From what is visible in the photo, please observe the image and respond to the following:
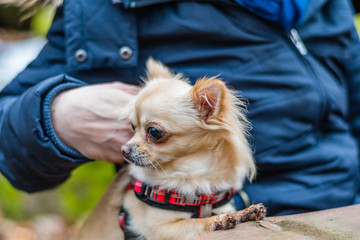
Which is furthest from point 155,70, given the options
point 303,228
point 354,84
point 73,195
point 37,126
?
point 73,195

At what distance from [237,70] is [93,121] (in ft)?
2.03

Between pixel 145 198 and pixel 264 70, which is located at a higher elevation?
pixel 264 70

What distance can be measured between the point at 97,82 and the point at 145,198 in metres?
0.54

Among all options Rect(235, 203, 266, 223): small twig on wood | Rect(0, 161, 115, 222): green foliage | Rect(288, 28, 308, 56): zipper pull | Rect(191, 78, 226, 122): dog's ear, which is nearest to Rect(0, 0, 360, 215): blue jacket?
Rect(288, 28, 308, 56): zipper pull

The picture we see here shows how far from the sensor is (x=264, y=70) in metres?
1.54

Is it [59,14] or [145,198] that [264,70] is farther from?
[59,14]

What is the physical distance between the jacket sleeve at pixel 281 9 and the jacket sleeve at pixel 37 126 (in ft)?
2.53

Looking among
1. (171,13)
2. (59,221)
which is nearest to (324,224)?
(171,13)

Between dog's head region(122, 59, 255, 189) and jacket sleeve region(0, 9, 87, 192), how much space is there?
28 centimetres

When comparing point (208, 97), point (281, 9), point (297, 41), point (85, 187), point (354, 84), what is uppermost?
point (281, 9)

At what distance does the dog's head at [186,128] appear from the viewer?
4.19ft

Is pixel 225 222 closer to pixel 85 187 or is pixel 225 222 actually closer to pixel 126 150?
pixel 126 150

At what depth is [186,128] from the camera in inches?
51.3

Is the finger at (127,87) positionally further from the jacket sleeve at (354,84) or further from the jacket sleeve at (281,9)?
the jacket sleeve at (354,84)
